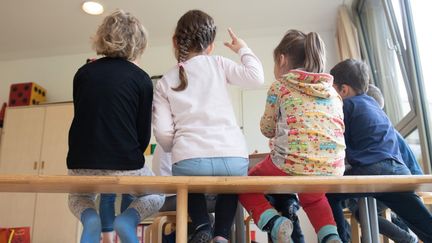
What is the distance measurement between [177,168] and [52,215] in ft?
9.68

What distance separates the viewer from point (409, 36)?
2885 mm

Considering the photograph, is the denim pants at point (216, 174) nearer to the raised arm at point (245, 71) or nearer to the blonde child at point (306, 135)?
the blonde child at point (306, 135)

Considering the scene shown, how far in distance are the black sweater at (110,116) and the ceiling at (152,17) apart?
251 cm

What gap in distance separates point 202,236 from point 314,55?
2.59ft

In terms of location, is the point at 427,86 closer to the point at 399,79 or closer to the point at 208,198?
the point at 399,79

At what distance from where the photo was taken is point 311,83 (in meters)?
1.58

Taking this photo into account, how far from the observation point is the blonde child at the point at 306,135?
1.51 meters

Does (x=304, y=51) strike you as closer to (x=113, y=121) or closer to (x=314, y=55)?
(x=314, y=55)

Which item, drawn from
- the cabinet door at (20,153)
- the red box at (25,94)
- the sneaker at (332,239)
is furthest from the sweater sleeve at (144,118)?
the red box at (25,94)

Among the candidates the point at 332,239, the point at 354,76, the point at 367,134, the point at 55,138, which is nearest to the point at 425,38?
the point at 354,76

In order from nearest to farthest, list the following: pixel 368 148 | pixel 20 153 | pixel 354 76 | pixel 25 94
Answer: pixel 368 148 < pixel 354 76 < pixel 20 153 < pixel 25 94

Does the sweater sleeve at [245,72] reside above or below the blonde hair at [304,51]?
below

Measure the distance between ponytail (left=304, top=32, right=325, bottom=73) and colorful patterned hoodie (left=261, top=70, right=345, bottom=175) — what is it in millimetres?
97

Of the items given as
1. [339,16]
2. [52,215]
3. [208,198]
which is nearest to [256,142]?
[339,16]
